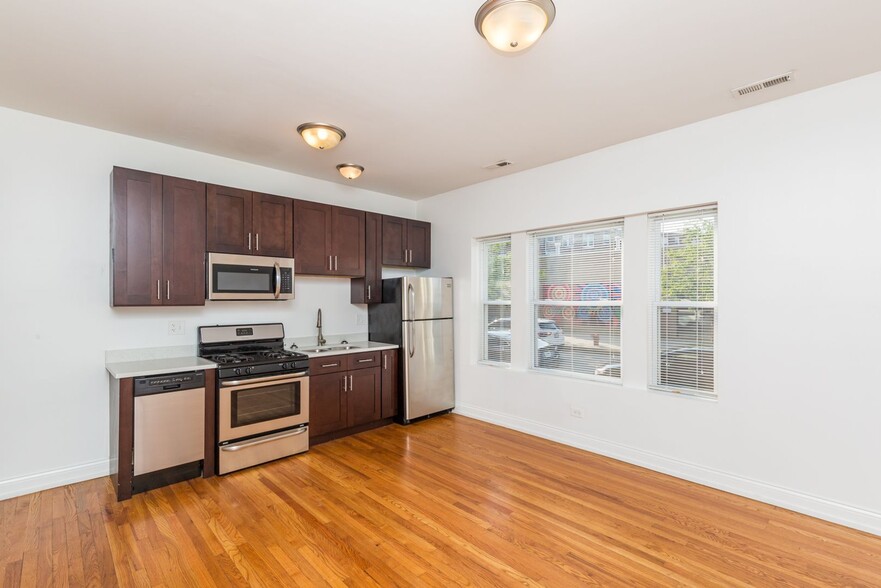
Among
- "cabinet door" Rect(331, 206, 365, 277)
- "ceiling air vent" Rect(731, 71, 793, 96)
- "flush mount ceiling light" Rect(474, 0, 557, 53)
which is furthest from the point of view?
"cabinet door" Rect(331, 206, 365, 277)

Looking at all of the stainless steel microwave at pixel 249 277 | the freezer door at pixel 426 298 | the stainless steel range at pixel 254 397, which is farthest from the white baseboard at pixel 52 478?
the freezer door at pixel 426 298

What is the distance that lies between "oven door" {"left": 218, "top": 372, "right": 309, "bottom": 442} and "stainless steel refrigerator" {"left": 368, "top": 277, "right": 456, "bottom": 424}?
1217 mm

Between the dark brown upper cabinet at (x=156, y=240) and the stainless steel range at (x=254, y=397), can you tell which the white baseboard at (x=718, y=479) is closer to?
the stainless steel range at (x=254, y=397)

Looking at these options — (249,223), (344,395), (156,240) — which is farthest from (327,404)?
(156,240)

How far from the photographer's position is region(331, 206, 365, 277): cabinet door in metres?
4.53

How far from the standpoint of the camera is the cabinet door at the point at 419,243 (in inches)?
209

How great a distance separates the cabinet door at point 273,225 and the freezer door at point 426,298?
131 centimetres

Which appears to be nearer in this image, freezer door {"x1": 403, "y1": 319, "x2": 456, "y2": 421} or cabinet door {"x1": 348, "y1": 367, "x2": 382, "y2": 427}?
cabinet door {"x1": 348, "y1": 367, "x2": 382, "y2": 427}

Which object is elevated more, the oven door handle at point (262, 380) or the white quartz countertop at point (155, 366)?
the white quartz countertop at point (155, 366)

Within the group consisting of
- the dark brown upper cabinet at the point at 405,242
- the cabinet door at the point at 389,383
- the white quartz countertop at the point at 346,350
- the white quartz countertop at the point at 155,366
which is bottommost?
the cabinet door at the point at 389,383

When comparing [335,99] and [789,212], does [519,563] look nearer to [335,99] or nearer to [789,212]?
[789,212]

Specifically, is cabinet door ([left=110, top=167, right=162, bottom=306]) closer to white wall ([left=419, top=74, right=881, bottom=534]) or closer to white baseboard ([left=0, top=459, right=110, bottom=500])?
white baseboard ([left=0, top=459, right=110, bottom=500])

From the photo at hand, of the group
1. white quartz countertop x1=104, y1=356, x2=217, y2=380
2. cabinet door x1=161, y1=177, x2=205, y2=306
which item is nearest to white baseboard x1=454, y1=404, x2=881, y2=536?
white quartz countertop x1=104, y1=356, x2=217, y2=380

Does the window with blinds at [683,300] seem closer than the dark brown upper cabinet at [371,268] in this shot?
Yes
